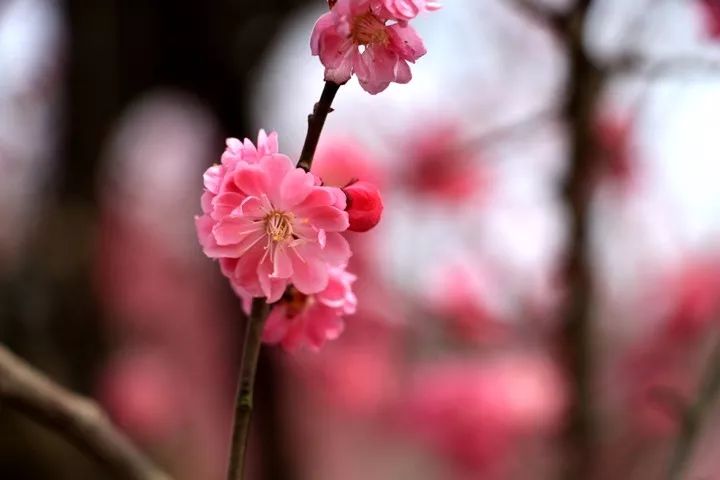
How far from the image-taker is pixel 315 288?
360 millimetres

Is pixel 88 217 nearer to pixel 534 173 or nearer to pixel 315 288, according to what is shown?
pixel 534 173

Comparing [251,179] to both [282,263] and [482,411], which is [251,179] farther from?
[482,411]

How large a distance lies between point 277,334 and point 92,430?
22 centimetres

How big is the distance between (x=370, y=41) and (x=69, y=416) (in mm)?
352

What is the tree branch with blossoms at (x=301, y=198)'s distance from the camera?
34cm

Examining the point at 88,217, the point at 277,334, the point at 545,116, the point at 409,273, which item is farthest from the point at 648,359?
the point at 277,334

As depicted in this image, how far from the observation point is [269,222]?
1.19 ft

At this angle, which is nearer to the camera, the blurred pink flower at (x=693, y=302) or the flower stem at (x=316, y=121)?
the flower stem at (x=316, y=121)

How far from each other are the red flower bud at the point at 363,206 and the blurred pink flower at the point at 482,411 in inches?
44.0

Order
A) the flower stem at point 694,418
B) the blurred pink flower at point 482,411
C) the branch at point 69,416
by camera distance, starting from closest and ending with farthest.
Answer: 1. the branch at point 69,416
2. the flower stem at point 694,418
3. the blurred pink flower at point 482,411

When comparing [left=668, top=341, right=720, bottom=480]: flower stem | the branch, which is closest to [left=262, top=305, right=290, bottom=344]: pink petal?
the branch

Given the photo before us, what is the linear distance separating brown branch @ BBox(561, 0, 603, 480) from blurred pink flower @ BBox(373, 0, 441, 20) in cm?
50

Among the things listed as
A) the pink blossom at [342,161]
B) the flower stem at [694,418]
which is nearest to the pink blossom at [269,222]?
the flower stem at [694,418]

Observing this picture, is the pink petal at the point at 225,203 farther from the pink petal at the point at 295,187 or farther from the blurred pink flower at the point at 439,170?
the blurred pink flower at the point at 439,170
